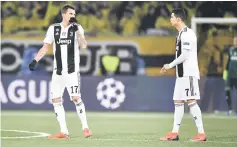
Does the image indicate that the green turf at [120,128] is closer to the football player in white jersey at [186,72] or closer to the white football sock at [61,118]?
the white football sock at [61,118]

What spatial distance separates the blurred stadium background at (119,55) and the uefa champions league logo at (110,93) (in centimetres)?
3

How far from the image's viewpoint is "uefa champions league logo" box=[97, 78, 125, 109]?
1917cm

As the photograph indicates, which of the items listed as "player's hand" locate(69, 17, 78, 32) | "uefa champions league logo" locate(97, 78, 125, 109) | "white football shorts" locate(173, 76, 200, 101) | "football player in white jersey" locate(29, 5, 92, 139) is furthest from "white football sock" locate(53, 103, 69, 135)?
"uefa champions league logo" locate(97, 78, 125, 109)

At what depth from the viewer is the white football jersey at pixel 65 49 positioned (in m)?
Answer: 11.3

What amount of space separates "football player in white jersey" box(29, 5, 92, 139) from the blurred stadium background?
5542 mm

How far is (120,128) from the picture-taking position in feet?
44.9

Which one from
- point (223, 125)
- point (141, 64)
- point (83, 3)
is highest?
point (83, 3)

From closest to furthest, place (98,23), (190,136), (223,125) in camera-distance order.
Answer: (190,136) → (223,125) → (98,23)

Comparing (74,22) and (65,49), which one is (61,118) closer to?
(65,49)

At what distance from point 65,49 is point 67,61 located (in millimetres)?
194

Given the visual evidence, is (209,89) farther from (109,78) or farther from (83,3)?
(83,3)

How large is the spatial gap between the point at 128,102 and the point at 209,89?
2.20 meters

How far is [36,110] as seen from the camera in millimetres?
19406

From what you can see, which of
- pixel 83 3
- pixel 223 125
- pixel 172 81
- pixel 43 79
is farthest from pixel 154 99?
pixel 83 3
